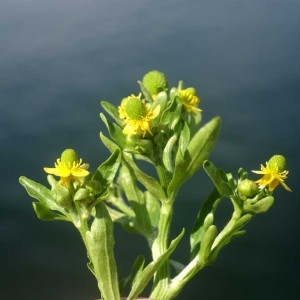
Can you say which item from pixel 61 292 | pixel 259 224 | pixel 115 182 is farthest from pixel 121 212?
pixel 259 224

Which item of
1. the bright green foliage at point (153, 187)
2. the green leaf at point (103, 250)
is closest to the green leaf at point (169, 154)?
the bright green foliage at point (153, 187)

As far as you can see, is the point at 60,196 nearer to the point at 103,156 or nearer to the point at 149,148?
the point at 149,148

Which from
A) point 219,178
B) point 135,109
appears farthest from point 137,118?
point 219,178

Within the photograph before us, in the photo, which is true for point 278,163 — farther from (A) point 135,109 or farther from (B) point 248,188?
(A) point 135,109

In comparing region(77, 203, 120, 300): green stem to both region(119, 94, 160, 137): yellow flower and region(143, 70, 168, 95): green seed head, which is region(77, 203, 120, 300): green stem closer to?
region(119, 94, 160, 137): yellow flower

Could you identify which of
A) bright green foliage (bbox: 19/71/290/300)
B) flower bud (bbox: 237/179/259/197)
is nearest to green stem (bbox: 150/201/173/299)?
bright green foliage (bbox: 19/71/290/300)

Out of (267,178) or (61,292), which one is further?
(61,292)

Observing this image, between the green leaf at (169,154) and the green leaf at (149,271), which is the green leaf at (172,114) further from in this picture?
the green leaf at (149,271)
